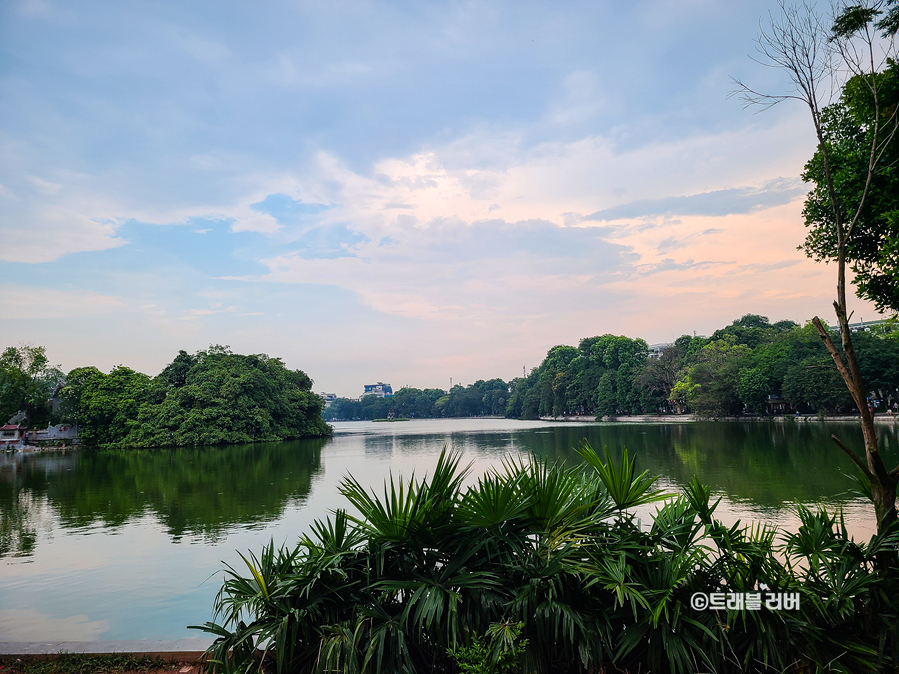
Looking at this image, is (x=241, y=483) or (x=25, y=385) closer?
(x=241, y=483)

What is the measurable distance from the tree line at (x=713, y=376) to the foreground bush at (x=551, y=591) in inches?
497

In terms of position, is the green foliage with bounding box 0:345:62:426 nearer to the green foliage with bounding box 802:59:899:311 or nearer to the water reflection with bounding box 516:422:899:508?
the water reflection with bounding box 516:422:899:508

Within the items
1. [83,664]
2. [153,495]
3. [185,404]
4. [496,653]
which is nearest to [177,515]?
[153,495]

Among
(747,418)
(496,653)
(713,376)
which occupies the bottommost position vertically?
(747,418)

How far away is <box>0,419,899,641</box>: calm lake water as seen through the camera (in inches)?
291

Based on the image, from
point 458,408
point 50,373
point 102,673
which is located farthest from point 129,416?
point 458,408

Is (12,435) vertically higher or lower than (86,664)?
lower

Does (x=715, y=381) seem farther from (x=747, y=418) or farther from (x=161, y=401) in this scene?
(x=161, y=401)

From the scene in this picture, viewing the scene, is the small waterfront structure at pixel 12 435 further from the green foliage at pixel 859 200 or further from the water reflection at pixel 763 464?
the green foliage at pixel 859 200

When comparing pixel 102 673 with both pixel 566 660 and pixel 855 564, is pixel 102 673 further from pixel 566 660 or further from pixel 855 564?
pixel 855 564

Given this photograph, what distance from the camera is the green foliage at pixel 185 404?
156ft

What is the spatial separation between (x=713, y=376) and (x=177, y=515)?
51.7 m

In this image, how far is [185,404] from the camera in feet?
161

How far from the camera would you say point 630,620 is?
11.4ft
